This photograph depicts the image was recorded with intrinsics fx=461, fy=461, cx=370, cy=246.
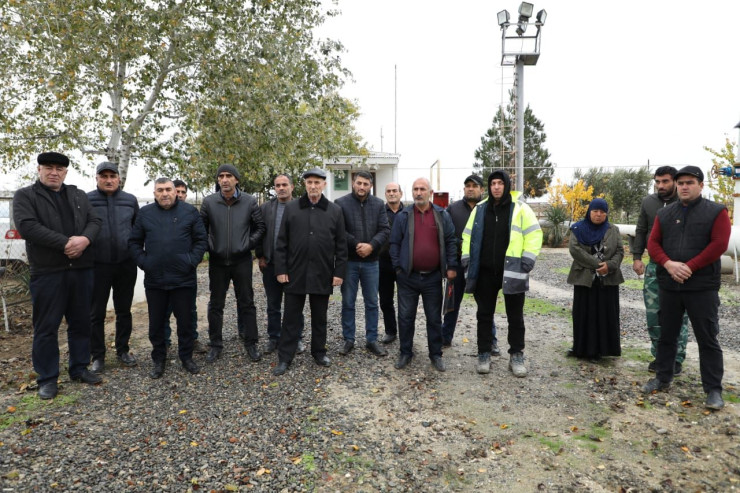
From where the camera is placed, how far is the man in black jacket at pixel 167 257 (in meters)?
4.36

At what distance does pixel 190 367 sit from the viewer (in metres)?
4.54

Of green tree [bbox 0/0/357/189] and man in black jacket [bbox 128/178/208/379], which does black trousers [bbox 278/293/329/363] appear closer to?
man in black jacket [bbox 128/178/208/379]

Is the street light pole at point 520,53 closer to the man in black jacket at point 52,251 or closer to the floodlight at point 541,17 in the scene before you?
the floodlight at point 541,17

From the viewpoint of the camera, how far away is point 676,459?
9.75 ft

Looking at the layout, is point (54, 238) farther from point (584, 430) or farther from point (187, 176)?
point (187, 176)

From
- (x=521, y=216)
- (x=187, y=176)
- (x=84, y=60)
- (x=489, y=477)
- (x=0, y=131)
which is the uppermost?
(x=84, y=60)

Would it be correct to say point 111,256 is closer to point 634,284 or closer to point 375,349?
point 375,349

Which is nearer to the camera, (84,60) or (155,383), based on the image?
(155,383)

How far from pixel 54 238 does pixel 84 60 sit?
521cm

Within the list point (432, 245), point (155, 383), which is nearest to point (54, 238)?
point (155, 383)

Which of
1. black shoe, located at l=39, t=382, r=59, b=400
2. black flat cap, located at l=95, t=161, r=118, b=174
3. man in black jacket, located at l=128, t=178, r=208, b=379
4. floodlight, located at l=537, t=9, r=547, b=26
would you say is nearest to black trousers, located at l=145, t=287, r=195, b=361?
man in black jacket, located at l=128, t=178, r=208, b=379

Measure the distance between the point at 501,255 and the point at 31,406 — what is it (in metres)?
4.28

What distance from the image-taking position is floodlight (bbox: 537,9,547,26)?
15344 mm

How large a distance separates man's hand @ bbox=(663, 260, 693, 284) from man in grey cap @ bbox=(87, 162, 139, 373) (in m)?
4.95
